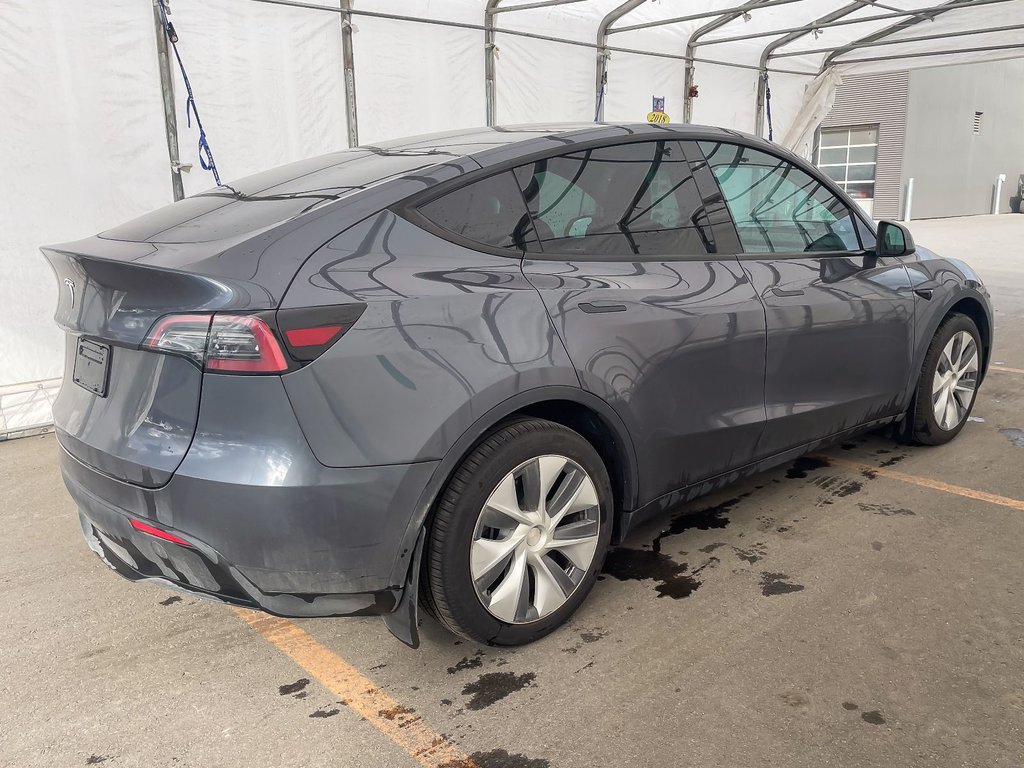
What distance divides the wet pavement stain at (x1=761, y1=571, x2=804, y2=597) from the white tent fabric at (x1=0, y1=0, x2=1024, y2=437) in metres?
4.45

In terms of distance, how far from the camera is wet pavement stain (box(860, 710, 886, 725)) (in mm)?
2172

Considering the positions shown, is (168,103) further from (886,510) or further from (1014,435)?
(1014,435)

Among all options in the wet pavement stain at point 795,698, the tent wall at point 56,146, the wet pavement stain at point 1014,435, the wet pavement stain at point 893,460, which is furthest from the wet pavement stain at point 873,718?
the tent wall at point 56,146

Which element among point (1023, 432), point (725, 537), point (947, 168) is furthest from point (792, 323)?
point (947, 168)

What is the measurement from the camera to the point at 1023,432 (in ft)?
15.1

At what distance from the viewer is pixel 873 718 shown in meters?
2.19

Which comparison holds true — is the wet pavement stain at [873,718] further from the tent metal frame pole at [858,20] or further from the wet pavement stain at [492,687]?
the tent metal frame pole at [858,20]

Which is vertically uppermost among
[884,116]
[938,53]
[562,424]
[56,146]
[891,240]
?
[884,116]

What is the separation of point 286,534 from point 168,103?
4245 millimetres

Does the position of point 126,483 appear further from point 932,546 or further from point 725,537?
point 932,546

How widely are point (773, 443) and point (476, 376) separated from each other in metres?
1.55

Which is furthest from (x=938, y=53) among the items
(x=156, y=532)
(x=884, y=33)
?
(x=156, y=532)

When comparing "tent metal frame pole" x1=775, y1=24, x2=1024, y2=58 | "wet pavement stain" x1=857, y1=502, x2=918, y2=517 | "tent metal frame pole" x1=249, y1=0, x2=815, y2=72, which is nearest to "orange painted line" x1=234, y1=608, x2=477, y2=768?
"wet pavement stain" x1=857, y1=502, x2=918, y2=517

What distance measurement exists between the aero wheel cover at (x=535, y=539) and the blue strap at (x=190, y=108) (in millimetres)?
3911
